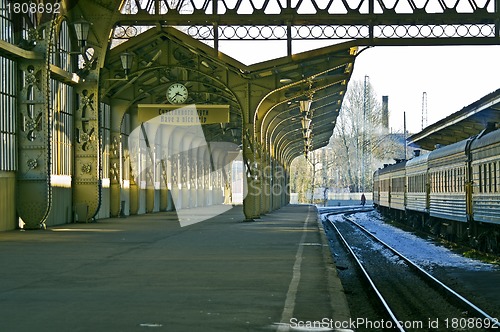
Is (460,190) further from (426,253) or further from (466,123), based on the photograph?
(466,123)

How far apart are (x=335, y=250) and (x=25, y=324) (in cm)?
2137

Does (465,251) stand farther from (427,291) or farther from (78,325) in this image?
(78,325)

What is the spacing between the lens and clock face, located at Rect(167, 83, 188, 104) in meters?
34.7

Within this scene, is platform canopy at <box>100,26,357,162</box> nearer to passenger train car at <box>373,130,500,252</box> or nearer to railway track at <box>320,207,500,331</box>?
passenger train car at <box>373,130,500,252</box>

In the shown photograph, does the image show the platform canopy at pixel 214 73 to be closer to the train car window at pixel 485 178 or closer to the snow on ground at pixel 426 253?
the snow on ground at pixel 426 253

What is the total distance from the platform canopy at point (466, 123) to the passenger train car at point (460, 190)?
48.3 inches

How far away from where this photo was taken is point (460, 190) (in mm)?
25969

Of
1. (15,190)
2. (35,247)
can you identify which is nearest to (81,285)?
(35,247)

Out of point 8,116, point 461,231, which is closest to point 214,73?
point 8,116

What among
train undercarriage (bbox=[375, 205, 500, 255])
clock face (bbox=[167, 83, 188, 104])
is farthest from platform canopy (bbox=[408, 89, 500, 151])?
clock face (bbox=[167, 83, 188, 104])

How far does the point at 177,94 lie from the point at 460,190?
12567 millimetres

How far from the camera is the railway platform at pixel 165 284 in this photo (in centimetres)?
957

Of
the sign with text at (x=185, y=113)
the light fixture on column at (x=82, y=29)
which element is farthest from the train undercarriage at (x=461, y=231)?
the light fixture on column at (x=82, y=29)

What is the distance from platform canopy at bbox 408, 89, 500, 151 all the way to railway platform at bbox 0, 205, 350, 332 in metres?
8.60
